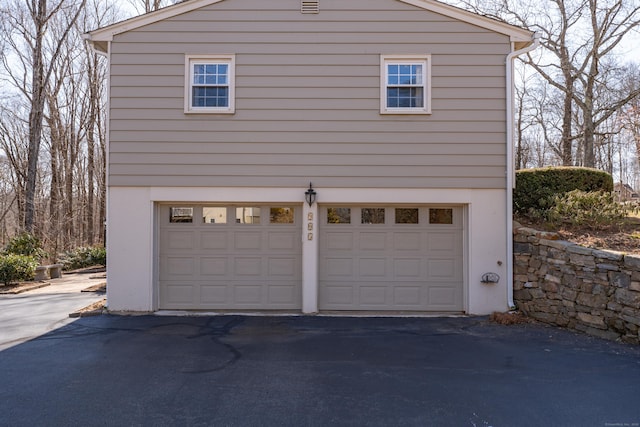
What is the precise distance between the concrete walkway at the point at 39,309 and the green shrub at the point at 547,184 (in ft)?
28.8

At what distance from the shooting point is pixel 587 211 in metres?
8.21

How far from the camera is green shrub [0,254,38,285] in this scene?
493 inches

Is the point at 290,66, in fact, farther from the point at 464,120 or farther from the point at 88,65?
the point at 88,65

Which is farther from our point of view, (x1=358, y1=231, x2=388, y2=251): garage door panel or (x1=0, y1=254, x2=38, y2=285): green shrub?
(x1=0, y1=254, x2=38, y2=285): green shrub

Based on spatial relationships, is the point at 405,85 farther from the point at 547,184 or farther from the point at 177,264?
the point at 177,264

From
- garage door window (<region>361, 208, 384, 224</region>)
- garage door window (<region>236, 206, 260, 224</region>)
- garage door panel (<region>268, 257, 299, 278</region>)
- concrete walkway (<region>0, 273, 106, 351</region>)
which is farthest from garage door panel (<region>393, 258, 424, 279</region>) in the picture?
concrete walkway (<region>0, 273, 106, 351</region>)

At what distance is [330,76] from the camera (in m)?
8.45

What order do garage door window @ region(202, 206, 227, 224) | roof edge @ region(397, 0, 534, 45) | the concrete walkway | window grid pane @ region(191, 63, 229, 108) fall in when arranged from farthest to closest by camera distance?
1. garage door window @ region(202, 206, 227, 224)
2. window grid pane @ region(191, 63, 229, 108)
3. roof edge @ region(397, 0, 534, 45)
4. the concrete walkway

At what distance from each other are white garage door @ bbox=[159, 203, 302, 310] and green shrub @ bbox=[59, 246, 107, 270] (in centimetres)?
1235

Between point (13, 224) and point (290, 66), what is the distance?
1004 inches

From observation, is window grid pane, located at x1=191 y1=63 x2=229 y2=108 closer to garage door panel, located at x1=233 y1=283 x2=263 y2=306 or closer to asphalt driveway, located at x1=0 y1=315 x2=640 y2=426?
garage door panel, located at x1=233 y1=283 x2=263 y2=306

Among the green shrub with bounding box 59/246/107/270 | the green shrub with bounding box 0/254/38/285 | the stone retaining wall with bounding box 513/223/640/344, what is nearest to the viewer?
the stone retaining wall with bounding box 513/223/640/344

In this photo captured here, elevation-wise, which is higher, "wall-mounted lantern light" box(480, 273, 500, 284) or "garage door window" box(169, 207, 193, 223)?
"garage door window" box(169, 207, 193, 223)

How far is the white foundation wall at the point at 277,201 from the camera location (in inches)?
326
